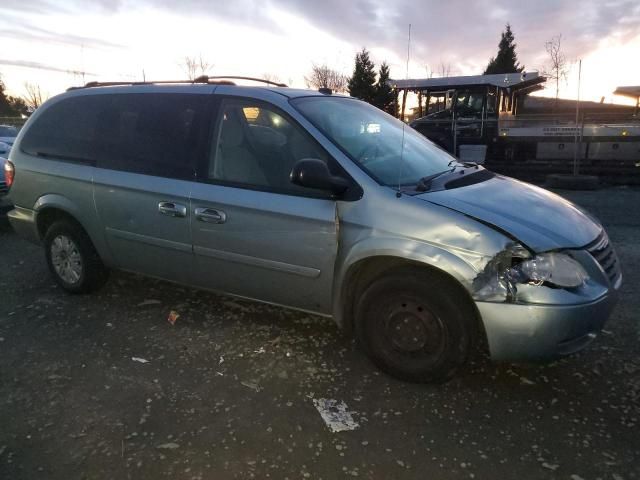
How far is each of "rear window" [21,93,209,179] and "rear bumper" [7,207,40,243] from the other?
0.56 metres

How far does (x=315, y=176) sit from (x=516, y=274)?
4.02 ft

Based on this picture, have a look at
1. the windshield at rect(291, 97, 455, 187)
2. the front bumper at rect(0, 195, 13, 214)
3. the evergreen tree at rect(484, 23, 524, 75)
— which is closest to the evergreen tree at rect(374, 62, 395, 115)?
the evergreen tree at rect(484, 23, 524, 75)

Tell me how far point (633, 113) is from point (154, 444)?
59.2 ft

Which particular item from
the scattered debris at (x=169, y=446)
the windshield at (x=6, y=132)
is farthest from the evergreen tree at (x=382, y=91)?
the scattered debris at (x=169, y=446)

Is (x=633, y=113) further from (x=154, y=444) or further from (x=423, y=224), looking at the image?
(x=154, y=444)

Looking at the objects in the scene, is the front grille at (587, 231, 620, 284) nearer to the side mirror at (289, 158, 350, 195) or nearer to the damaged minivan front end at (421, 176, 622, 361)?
the damaged minivan front end at (421, 176, 622, 361)

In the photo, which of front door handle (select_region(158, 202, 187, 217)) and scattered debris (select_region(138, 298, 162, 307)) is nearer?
front door handle (select_region(158, 202, 187, 217))

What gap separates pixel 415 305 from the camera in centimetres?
287

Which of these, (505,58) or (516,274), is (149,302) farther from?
(505,58)

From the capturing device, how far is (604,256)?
2924mm

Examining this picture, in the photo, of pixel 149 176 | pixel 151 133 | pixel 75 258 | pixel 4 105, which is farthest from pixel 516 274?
pixel 4 105

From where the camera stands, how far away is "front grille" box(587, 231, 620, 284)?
284 cm

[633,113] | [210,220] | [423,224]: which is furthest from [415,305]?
[633,113]

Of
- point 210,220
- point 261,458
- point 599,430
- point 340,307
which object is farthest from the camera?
point 210,220
